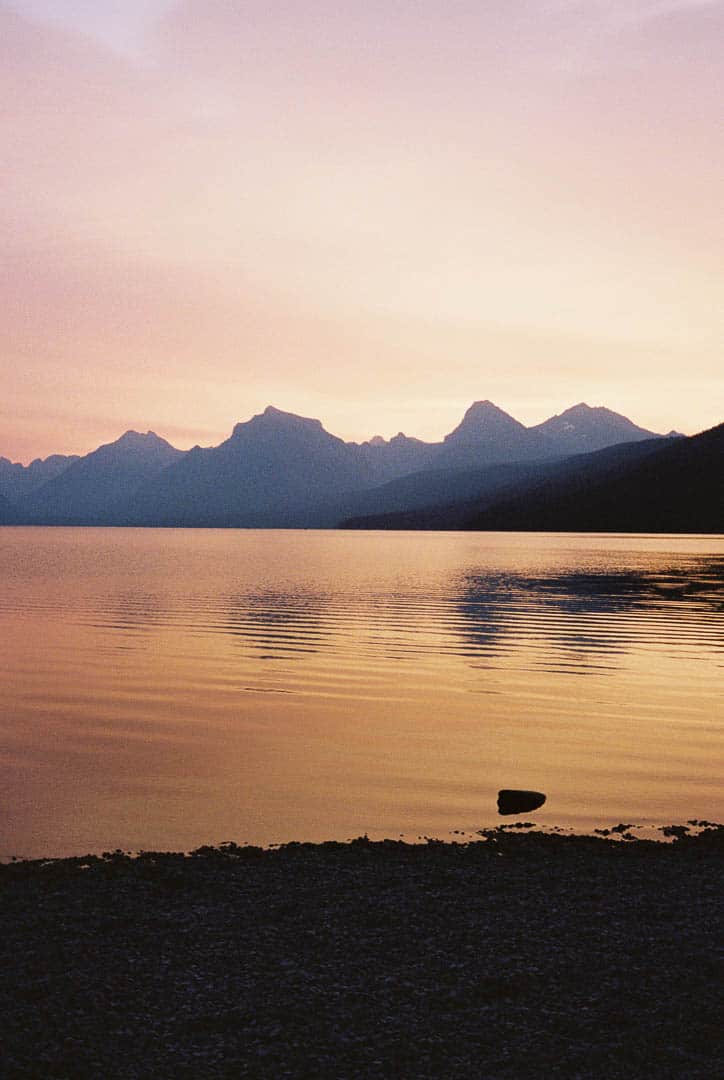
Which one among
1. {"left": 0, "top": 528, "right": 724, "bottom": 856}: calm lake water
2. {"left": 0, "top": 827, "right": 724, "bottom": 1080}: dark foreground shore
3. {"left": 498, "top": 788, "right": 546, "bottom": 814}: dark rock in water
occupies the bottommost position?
{"left": 0, "top": 528, "right": 724, "bottom": 856}: calm lake water

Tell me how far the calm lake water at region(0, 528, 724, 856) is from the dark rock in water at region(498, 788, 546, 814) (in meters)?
0.28

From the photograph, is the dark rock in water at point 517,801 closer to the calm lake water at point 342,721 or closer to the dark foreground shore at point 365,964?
the calm lake water at point 342,721

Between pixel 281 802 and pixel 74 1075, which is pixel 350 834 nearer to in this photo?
pixel 281 802

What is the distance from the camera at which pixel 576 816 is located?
2136cm

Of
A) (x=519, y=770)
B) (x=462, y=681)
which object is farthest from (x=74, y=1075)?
(x=462, y=681)

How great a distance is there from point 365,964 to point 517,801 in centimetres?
967

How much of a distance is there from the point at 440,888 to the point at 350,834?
429cm

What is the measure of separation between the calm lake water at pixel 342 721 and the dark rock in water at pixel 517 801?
0.90 ft

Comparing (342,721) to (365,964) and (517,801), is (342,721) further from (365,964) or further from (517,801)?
(365,964)

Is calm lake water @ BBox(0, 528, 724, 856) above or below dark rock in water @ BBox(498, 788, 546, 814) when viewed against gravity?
below

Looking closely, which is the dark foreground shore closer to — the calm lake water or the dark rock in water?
the calm lake water

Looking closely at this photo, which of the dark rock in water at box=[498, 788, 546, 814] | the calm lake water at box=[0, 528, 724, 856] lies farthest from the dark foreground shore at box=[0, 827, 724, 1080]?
the dark rock in water at box=[498, 788, 546, 814]

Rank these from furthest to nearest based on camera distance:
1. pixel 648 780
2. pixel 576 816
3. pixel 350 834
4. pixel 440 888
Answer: pixel 648 780, pixel 576 816, pixel 350 834, pixel 440 888

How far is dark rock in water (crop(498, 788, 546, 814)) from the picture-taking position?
21469mm
